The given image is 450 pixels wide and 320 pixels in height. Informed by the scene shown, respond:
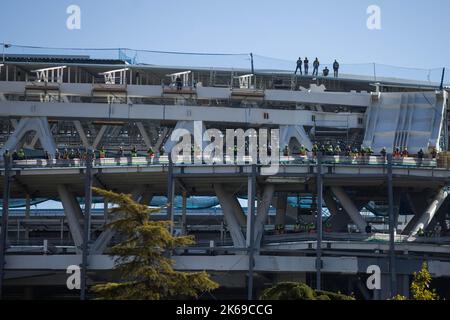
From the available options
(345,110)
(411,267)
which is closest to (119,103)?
(345,110)

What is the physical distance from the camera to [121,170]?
6975 centimetres

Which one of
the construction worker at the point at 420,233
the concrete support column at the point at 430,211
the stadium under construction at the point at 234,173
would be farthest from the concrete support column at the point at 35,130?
the construction worker at the point at 420,233

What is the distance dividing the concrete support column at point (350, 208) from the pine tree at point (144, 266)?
28774 millimetres

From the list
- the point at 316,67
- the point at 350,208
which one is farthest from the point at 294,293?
the point at 316,67

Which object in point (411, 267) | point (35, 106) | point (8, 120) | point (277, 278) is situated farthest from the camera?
point (8, 120)

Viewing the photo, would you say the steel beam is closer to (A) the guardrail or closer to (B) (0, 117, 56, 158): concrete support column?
(A) the guardrail

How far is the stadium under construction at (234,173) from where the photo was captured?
2677 inches

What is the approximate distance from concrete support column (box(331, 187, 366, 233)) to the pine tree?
Answer: 28774mm

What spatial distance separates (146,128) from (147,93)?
5567mm

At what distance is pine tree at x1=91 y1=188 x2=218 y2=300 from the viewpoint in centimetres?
3984

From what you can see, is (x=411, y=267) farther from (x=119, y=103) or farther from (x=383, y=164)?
(x=119, y=103)

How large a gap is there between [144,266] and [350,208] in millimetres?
33439

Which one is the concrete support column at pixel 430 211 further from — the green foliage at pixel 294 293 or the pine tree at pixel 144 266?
the green foliage at pixel 294 293

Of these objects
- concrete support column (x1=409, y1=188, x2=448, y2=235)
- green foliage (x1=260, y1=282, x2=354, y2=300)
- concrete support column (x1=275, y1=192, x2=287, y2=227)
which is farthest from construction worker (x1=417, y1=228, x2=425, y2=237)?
green foliage (x1=260, y1=282, x2=354, y2=300)
